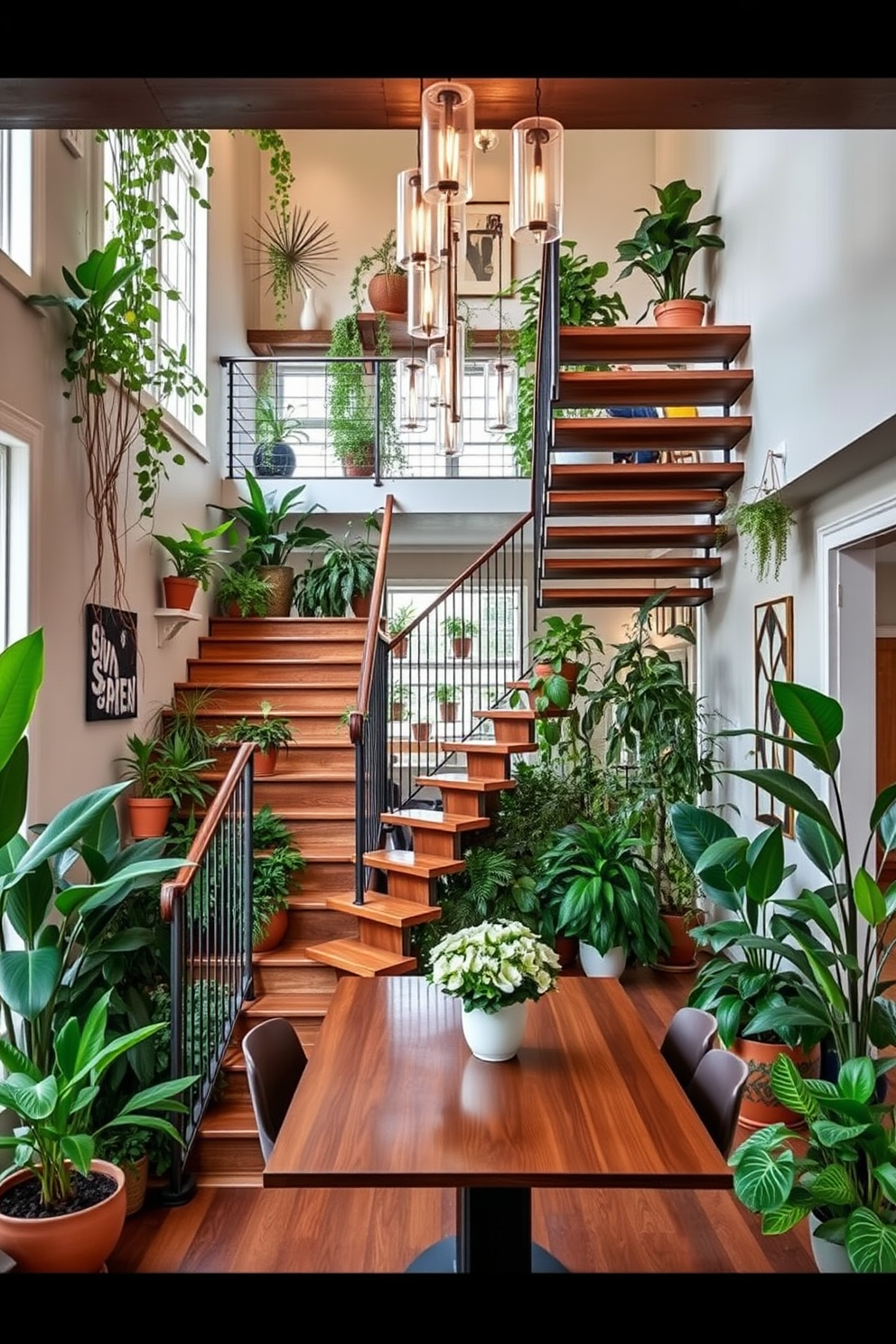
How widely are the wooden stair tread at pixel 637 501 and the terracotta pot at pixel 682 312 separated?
950 mm

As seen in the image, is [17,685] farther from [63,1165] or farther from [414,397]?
[414,397]

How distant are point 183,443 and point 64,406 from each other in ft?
5.91

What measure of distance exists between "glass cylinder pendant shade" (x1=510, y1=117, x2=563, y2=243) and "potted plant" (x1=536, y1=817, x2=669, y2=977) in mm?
3228

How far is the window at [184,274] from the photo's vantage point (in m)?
5.43

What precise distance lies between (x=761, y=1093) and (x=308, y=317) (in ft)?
23.8

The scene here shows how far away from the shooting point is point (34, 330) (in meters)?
3.41

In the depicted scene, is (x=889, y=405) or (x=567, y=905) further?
(x=567, y=905)

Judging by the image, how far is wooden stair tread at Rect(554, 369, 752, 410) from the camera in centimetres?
408

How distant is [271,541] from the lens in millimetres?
6414

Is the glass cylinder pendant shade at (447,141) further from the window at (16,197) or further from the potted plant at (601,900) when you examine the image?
the potted plant at (601,900)

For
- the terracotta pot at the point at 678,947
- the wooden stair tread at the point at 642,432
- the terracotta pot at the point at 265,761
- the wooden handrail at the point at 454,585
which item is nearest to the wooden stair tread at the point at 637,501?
the wooden stair tread at the point at 642,432

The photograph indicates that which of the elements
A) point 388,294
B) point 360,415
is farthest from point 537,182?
point 388,294

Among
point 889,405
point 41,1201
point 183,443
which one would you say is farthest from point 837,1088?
point 183,443
